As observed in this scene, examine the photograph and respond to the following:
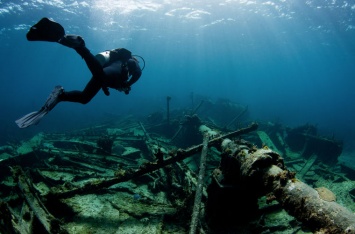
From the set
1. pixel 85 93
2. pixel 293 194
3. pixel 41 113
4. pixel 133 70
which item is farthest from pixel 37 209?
pixel 293 194

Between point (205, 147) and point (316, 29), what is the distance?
142 ft

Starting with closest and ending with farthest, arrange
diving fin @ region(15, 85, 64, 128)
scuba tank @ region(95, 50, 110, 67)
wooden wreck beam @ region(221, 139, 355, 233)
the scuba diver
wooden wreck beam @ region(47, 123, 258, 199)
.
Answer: wooden wreck beam @ region(221, 139, 355, 233)
the scuba diver
diving fin @ region(15, 85, 64, 128)
wooden wreck beam @ region(47, 123, 258, 199)
scuba tank @ region(95, 50, 110, 67)

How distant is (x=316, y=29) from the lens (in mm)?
38500

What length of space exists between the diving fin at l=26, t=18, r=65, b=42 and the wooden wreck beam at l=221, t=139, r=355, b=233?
12.6 feet

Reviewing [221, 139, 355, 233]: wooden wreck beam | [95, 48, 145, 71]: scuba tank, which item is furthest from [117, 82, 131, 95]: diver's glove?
[221, 139, 355, 233]: wooden wreck beam

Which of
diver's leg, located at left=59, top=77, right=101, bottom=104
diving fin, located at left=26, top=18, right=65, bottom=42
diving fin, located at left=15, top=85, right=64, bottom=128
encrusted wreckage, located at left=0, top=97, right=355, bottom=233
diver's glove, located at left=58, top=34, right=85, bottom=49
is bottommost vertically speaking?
encrusted wreckage, located at left=0, top=97, right=355, bottom=233

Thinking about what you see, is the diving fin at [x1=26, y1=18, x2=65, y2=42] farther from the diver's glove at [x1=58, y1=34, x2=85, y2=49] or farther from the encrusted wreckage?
the encrusted wreckage

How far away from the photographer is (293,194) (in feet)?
8.61

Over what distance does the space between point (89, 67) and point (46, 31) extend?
908 mm

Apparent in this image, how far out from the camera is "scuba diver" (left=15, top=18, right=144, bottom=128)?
392cm

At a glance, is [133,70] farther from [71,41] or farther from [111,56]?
[71,41]

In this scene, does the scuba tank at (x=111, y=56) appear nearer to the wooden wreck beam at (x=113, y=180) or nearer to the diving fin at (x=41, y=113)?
the diving fin at (x=41, y=113)

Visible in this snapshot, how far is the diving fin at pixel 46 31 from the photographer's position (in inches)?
150

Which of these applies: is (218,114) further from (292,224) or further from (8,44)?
(8,44)
